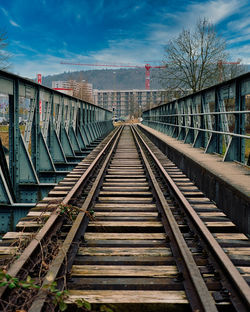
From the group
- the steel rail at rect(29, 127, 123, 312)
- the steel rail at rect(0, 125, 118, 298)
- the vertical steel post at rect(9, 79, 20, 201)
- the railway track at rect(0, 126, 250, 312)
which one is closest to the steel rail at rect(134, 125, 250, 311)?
the railway track at rect(0, 126, 250, 312)

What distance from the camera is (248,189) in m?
5.05

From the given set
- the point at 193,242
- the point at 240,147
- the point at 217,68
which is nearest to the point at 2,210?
the point at 193,242

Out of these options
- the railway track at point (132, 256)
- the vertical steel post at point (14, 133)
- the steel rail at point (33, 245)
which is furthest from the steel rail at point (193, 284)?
the vertical steel post at point (14, 133)

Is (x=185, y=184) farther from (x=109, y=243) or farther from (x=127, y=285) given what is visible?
(x=127, y=285)

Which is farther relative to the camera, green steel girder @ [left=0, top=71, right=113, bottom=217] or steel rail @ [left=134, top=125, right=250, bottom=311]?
green steel girder @ [left=0, top=71, right=113, bottom=217]

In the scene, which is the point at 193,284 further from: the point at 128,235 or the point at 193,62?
the point at 193,62

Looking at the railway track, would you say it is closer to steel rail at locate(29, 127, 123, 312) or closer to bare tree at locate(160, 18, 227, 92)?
steel rail at locate(29, 127, 123, 312)

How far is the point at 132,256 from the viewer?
389 centimetres

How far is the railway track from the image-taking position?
2.89 metres

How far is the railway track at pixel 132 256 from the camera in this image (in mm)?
2887

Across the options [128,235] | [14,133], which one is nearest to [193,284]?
[128,235]

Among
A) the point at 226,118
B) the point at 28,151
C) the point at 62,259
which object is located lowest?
the point at 62,259

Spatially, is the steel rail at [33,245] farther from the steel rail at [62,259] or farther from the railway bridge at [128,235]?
the steel rail at [62,259]

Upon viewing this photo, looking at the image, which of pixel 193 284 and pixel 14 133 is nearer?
pixel 193 284
